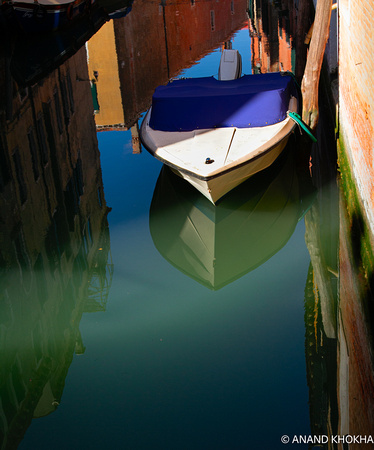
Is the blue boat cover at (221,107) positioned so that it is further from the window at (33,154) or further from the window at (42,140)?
the window at (42,140)

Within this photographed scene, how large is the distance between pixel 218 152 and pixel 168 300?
221 centimetres

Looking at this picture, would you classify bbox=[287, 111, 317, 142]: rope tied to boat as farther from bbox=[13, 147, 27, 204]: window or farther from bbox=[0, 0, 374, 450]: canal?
bbox=[13, 147, 27, 204]: window

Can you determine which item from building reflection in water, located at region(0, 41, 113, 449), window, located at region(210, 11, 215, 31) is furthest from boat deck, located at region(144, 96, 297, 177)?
window, located at region(210, 11, 215, 31)

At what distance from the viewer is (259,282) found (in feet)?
20.4

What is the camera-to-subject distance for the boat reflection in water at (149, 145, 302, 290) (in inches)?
262

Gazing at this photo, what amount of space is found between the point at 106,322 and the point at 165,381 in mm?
1108

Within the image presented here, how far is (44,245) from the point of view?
727 cm

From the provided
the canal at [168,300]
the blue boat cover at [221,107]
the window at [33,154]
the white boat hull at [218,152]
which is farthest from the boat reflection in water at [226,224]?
the window at [33,154]

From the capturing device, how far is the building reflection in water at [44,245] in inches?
201

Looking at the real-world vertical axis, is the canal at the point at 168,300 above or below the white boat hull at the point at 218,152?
below

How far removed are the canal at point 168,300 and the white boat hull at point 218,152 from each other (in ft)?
1.30

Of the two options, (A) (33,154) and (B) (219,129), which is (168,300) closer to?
(B) (219,129)

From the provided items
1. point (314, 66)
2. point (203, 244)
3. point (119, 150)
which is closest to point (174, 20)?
point (119, 150)

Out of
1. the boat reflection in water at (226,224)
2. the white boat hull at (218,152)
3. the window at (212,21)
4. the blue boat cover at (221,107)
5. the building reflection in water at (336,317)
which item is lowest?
the window at (212,21)
